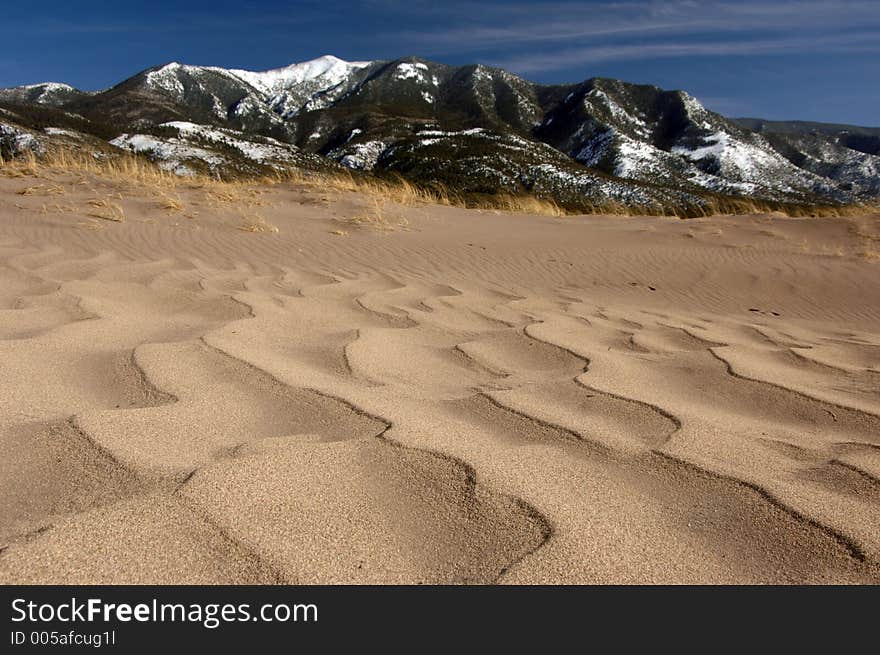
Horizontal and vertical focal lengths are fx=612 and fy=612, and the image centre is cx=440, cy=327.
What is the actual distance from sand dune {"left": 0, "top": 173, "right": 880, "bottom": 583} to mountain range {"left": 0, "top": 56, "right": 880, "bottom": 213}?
42.4m

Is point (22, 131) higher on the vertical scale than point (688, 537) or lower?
higher

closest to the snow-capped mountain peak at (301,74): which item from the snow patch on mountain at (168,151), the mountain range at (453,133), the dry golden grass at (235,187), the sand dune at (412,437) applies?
the mountain range at (453,133)

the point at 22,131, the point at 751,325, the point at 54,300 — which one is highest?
the point at 22,131

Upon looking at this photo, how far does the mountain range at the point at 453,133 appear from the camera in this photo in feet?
221

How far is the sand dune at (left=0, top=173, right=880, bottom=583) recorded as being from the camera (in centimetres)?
106

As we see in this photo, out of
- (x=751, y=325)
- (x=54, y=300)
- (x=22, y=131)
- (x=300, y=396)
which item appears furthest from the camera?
(x=22, y=131)

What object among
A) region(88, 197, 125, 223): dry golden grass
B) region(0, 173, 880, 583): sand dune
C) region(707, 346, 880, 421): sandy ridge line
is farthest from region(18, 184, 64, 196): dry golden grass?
region(707, 346, 880, 421): sandy ridge line

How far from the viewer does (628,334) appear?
3012 mm

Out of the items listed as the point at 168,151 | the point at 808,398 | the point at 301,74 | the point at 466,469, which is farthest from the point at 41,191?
the point at 301,74

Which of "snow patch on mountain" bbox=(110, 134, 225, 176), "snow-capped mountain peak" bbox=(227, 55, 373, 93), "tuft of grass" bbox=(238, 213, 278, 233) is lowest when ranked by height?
"tuft of grass" bbox=(238, 213, 278, 233)

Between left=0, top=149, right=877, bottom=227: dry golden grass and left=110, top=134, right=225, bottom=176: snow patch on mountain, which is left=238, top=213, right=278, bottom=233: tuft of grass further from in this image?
left=110, top=134, right=225, bottom=176: snow patch on mountain
